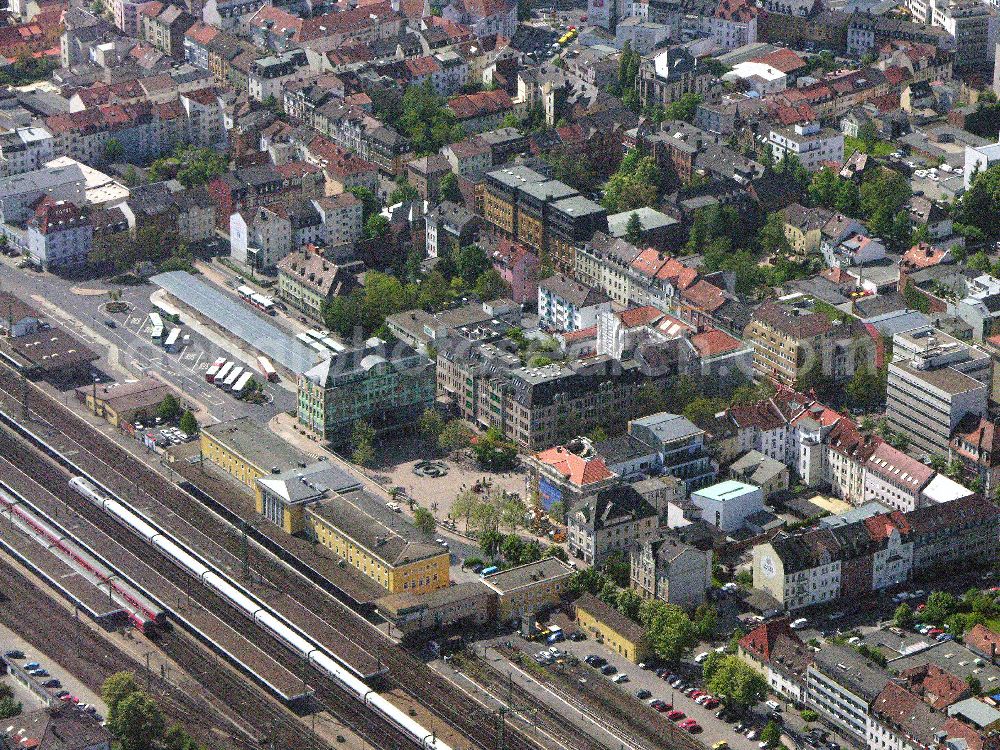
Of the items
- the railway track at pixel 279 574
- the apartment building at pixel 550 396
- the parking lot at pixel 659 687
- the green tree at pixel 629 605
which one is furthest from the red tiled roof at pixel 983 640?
the apartment building at pixel 550 396

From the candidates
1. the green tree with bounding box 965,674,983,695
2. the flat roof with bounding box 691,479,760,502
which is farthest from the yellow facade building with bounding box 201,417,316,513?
the green tree with bounding box 965,674,983,695

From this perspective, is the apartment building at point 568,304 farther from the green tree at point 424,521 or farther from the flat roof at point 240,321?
the green tree at point 424,521

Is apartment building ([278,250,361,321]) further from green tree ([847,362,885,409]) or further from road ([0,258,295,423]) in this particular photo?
green tree ([847,362,885,409])

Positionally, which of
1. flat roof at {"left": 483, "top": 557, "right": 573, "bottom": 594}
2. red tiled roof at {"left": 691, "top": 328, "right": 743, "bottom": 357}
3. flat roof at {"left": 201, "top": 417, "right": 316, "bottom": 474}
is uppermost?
red tiled roof at {"left": 691, "top": 328, "right": 743, "bottom": 357}

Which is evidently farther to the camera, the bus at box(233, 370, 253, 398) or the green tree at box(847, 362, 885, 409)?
the bus at box(233, 370, 253, 398)

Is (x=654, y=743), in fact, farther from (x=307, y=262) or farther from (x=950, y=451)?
(x=307, y=262)
